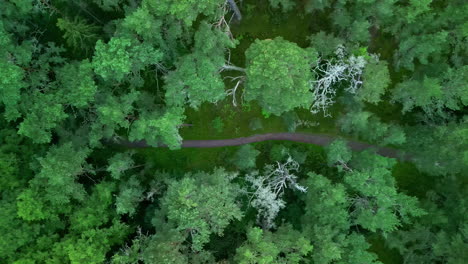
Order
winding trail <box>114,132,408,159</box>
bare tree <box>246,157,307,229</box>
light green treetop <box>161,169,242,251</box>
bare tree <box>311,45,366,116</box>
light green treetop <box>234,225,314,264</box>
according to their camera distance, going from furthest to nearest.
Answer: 1. winding trail <box>114,132,408,159</box>
2. bare tree <box>246,157,307,229</box>
3. bare tree <box>311,45,366,116</box>
4. light green treetop <box>161,169,242,251</box>
5. light green treetop <box>234,225,314,264</box>

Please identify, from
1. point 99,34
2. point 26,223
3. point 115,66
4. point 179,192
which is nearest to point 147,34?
point 115,66

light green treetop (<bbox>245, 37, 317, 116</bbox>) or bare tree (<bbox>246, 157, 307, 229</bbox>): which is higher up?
light green treetop (<bbox>245, 37, 317, 116</bbox>)

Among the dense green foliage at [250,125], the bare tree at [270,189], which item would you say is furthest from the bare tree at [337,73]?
the bare tree at [270,189]

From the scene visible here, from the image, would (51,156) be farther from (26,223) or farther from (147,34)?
(147,34)

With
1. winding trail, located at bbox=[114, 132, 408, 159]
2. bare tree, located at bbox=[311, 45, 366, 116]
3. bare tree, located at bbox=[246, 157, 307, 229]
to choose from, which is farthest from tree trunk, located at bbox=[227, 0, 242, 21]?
bare tree, located at bbox=[246, 157, 307, 229]

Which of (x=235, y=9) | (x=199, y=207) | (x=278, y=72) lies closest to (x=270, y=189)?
(x=199, y=207)

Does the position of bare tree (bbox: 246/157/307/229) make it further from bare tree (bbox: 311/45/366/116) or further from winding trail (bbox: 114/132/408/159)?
bare tree (bbox: 311/45/366/116)

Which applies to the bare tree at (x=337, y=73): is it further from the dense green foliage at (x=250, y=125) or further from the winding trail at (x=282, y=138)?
the winding trail at (x=282, y=138)

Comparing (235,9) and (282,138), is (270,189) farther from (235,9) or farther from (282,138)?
(235,9)
